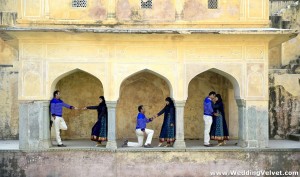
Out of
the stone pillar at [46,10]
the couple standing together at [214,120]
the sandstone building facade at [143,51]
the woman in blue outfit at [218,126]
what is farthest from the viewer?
the woman in blue outfit at [218,126]

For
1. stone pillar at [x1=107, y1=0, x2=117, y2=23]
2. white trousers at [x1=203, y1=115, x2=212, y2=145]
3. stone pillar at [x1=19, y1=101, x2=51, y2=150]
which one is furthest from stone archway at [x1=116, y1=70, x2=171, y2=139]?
stone pillar at [x1=19, y1=101, x2=51, y2=150]

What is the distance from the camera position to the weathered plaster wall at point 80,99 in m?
15.5

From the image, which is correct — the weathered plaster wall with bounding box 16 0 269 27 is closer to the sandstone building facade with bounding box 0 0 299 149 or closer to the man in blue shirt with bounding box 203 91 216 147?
the sandstone building facade with bounding box 0 0 299 149

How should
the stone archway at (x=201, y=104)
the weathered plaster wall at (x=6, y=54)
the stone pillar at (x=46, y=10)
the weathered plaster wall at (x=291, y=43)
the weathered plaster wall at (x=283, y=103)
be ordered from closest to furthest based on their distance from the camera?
the stone pillar at (x=46, y=10) < the stone archway at (x=201, y=104) < the weathered plaster wall at (x=283, y=103) < the weathered plaster wall at (x=6, y=54) < the weathered plaster wall at (x=291, y=43)

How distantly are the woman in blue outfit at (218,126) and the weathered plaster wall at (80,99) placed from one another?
13.1 ft

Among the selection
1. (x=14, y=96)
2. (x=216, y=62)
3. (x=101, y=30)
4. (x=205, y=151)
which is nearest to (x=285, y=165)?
(x=205, y=151)

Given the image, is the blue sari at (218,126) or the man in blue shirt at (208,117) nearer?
the man in blue shirt at (208,117)

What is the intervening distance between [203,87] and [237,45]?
9.65ft

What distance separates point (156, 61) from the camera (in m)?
13.2

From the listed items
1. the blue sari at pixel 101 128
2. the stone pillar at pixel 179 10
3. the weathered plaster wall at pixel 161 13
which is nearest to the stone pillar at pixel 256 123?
the weathered plaster wall at pixel 161 13

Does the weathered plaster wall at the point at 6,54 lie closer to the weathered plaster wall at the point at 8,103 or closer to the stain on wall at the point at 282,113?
the weathered plaster wall at the point at 8,103

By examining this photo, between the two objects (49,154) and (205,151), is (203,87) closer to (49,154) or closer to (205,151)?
(205,151)

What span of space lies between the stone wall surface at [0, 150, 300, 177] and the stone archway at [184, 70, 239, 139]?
8.70ft

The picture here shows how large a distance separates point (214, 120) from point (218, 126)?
212 millimetres
